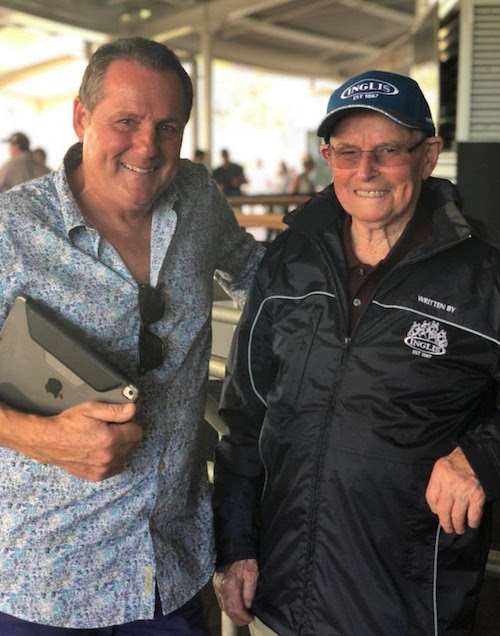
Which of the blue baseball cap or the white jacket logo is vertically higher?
the blue baseball cap

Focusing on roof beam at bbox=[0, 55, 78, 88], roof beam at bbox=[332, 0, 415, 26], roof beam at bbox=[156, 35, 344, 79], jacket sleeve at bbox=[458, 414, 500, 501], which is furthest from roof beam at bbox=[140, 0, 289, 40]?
jacket sleeve at bbox=[458, 414, 500, 501]

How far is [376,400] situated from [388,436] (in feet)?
0.22

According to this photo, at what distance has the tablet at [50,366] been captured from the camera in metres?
1.21

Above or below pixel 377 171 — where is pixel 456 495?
below

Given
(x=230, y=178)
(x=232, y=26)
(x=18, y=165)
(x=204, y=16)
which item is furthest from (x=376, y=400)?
(x=232, y=26)

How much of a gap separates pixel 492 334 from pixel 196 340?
0.58 metres

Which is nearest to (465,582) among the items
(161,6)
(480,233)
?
(480,233)

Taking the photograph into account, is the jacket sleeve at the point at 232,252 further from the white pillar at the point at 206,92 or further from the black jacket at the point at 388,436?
the white pillar at the point at 206,92

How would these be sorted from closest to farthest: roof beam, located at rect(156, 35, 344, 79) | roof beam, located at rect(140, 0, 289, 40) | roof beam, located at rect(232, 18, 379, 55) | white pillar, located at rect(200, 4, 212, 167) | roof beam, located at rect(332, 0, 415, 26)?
roof beam, located at rect(140, 0, 289, 40), roof beam, located at rect(332, 0, 415, 26), white pillar, located at rect(200, 4, 212, 167), roof beam, located at rect(232, 18, 379, 55), roof beam, located at rect(156, 35, 344, 79)

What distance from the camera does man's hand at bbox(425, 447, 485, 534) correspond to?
3.99ft

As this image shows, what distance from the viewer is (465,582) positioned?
130 centimetres

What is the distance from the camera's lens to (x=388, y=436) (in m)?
1.30

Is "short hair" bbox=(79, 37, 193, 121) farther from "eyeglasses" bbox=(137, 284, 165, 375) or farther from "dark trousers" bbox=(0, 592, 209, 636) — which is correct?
"dark trousers" bbox=(0, 592, 209, 636)

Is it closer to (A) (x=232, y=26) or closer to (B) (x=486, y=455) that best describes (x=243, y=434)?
(B) (x=486, y=455)
